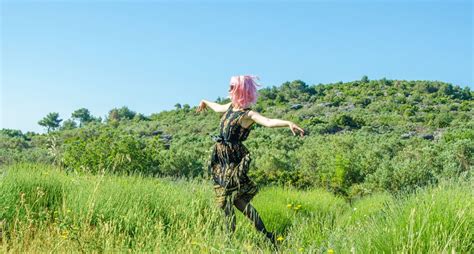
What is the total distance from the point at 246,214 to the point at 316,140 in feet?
86.7

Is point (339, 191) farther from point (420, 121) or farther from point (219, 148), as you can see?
point (420, 121)

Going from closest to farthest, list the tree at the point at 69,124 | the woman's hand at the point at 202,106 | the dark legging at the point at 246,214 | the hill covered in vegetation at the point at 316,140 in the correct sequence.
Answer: the dark legging at the point at 246,214, the woman's hand at the point at 202,106, the hill covered in vegetation at the point at 316,140, the tree at the point at 69,124

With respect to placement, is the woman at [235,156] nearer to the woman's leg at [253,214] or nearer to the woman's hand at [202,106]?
the woman's leg at [253,214]

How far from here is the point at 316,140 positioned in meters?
31.2

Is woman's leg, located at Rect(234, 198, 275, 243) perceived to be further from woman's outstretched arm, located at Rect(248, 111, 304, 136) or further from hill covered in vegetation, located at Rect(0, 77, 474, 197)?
hill covered in vegetation, located at Rect(0, 77, 474, 197)

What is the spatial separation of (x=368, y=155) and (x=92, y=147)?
348 inches

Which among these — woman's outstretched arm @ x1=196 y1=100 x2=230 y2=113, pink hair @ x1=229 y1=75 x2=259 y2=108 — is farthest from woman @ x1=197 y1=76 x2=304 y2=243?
woman's outstretched arm @ x1=196 y1=100 x2=230 y2=113

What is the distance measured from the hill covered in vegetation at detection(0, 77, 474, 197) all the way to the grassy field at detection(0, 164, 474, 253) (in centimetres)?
50

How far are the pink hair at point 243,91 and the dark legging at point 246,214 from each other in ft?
3.21

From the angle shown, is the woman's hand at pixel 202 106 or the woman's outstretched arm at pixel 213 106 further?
the woman's hand at pixel 202 106

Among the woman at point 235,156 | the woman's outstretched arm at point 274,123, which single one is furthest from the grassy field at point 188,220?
the woman's outstretched arm at point 274,123

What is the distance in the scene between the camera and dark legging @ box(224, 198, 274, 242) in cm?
511

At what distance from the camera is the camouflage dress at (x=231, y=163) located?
17.4ft

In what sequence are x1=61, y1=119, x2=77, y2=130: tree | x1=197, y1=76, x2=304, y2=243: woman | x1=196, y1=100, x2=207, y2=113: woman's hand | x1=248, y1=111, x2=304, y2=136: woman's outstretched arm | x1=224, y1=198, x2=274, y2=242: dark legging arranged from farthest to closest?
x1=61, y1=119, x2=77, y2=130: tree → x1=196, y1=100, x2=207, y2=113: woman's hand → x1=197, y1=76, x2=304, y2=243: woman → x1=224, y1=198, x2=274, y2=242: dark legging → x1=248, y1=111, x2=304, y2=136: woman's outstretched arm
